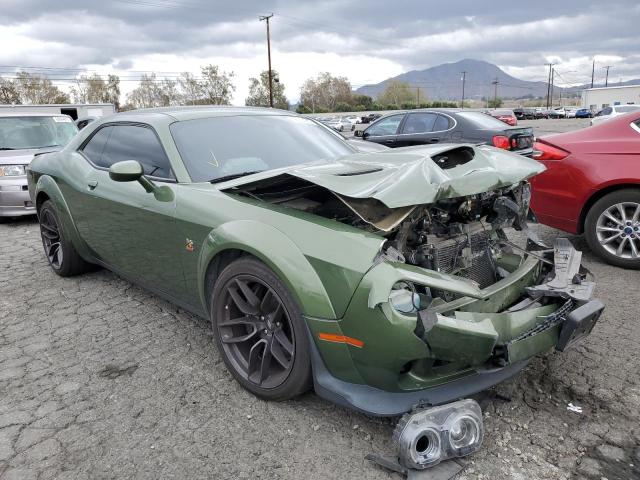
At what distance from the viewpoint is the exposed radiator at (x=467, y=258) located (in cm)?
256

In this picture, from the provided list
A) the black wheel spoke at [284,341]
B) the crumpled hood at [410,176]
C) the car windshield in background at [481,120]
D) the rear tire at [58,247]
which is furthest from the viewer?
the car windshield in background at [481,120]

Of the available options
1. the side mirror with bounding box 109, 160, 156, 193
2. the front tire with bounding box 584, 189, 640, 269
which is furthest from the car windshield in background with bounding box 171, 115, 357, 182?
the front tire with bounding box 584, 189, 640, 269

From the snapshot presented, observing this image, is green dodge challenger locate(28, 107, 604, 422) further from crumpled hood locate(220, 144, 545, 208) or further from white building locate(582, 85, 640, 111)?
white building locate(582, 85, 640, 111)

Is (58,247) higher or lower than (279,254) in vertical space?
lower

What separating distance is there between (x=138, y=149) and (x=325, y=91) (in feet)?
332

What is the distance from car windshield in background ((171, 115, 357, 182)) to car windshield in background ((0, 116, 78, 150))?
6183 mm

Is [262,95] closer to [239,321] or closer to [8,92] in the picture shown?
[8,92]

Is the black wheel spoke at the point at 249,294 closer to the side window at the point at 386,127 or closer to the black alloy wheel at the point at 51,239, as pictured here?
the black alloy wheel at the point at 51,239

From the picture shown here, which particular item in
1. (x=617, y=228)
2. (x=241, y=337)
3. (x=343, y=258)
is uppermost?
(x=343, y=258)

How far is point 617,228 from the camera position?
436 centimetres

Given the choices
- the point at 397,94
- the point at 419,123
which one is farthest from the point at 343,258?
the point at 397,94

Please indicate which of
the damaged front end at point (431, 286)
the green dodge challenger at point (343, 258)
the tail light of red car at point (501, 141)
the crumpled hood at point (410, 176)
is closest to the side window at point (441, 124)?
the tail light of red car at point (501, 141)

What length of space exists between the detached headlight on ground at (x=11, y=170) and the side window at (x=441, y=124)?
22.3ft

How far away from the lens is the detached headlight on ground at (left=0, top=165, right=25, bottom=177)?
24.2 ft
